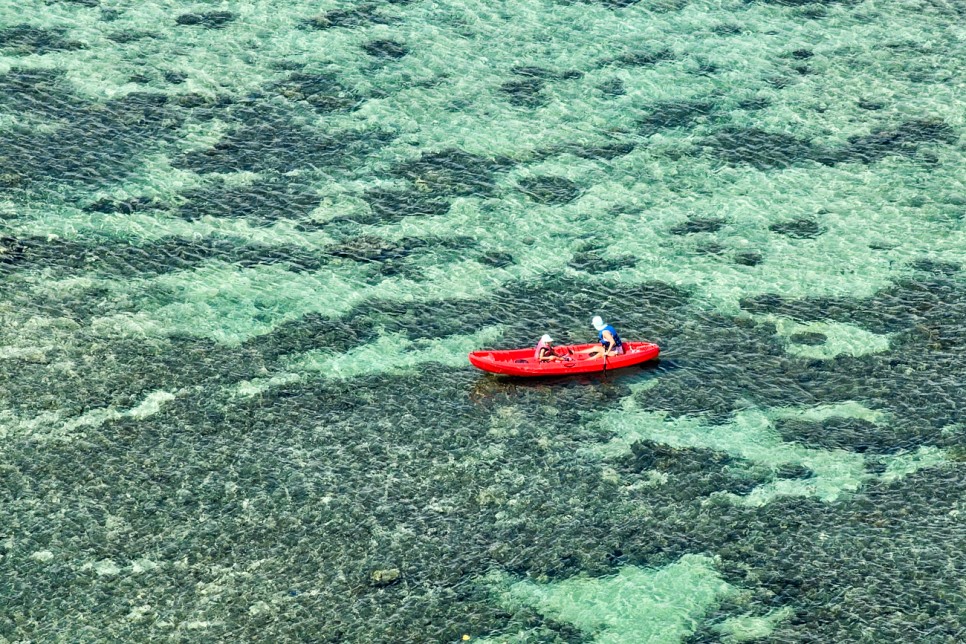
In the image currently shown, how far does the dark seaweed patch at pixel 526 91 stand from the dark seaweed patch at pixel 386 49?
2.57 m

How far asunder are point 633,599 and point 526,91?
1379 centimetres

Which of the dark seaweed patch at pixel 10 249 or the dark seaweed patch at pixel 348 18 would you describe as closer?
the dark seaweed patch at pixel 10 249

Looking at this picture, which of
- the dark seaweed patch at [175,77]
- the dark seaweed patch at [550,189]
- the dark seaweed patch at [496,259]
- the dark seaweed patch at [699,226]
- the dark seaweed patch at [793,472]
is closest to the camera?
the dark seaweed patch at [793,472]

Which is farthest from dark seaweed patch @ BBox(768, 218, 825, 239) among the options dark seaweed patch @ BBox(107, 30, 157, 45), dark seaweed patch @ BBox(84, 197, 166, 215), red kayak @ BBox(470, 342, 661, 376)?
dark seaweed patch @ BBox(107, 30, 157, 45)

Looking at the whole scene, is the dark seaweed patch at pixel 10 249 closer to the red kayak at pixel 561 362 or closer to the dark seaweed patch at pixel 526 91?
the red kayak at pixel 561 362

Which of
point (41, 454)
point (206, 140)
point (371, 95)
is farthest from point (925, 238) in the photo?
point (41, 454)

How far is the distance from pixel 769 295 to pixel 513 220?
4.69m

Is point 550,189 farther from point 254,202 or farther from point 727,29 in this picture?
point 727,29

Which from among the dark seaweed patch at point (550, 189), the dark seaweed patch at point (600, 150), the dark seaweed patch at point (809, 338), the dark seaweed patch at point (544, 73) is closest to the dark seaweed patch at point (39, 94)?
the dark seaweed patch at point (544, 73)

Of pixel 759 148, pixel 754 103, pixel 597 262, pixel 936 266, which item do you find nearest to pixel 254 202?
pixel 597 262

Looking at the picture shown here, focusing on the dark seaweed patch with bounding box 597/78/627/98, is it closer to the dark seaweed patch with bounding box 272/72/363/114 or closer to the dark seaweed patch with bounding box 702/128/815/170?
the dark seaweed patch with bounding box 702/128/815/170

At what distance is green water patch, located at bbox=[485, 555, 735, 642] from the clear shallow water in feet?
0.13

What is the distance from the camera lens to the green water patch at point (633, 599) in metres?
15.9

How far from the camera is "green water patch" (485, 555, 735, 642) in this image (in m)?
15.9
